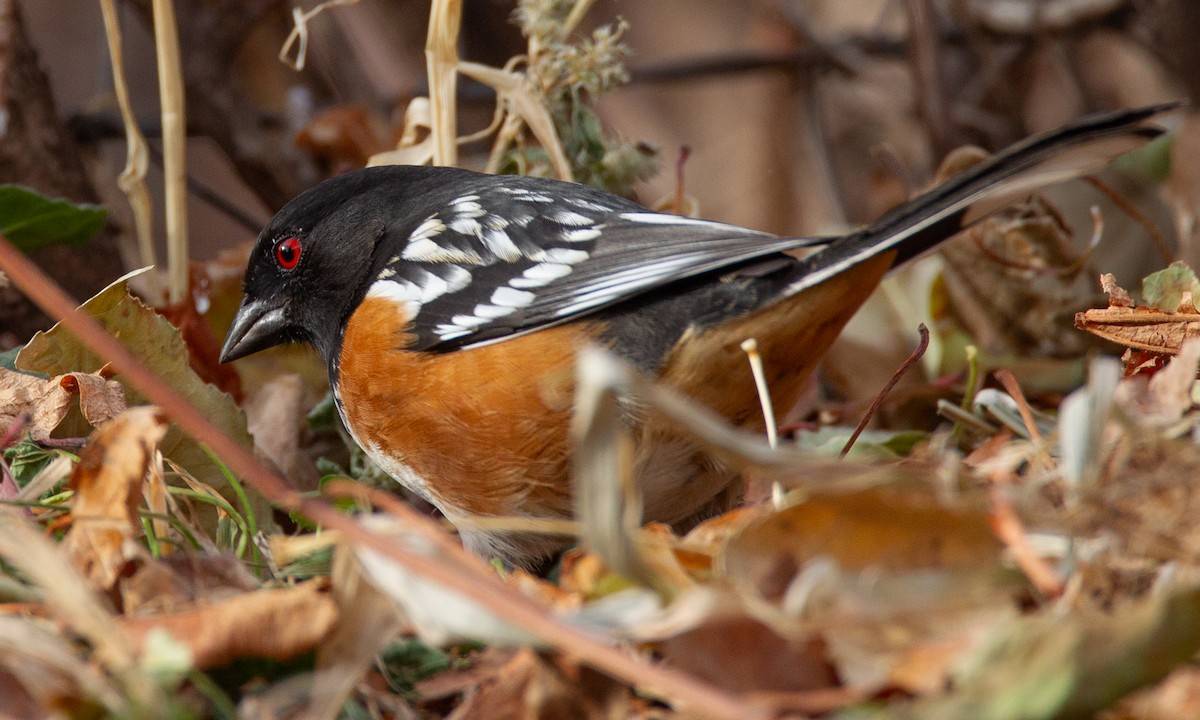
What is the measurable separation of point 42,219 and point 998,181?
1.60m

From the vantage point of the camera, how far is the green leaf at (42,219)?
202 centimetres

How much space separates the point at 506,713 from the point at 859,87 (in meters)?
4.06

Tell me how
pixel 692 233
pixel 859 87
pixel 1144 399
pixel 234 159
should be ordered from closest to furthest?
pixel 1144 399 → pixel 692 233 → pixel 234 159 → pixel 859 87

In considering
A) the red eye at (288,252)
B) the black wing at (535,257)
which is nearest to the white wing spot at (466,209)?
the black wing at (535,257)

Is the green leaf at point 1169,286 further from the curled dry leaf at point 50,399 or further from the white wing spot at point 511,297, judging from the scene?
the curled dry leaf at point 50,399

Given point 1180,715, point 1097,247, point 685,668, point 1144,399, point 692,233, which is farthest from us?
point 1097,247

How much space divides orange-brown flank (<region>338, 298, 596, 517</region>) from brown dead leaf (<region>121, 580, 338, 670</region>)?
2.21ft

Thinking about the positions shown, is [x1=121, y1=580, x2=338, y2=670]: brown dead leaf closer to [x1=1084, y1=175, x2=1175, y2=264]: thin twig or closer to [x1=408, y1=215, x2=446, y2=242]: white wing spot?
[x1=408, y1=215, x2=446, y2=242]: white wing spot

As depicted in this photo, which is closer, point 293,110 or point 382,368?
point 382,368

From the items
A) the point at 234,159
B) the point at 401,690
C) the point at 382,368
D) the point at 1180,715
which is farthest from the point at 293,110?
the point at 1180,715

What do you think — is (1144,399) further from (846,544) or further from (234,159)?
(234,159)

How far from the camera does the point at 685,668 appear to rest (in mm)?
1016

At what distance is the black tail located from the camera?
1.45 meters

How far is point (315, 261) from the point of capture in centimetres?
210
